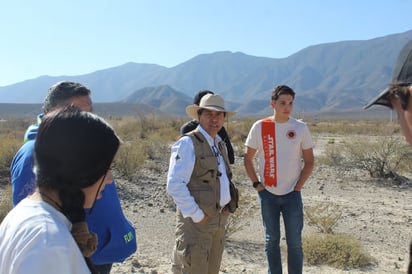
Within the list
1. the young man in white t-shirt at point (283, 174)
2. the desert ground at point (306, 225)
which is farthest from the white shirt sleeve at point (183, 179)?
the desert ground at point (306, 225)

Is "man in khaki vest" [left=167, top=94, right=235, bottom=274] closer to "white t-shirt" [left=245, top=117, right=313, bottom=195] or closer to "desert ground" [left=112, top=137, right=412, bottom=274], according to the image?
"white t-shirt" [left=245, top=117, right=313, bottom=195]

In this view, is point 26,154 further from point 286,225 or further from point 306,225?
point 306,225

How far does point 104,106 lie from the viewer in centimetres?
10400

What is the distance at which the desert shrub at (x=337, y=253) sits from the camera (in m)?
5.19

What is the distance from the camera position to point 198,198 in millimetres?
3184

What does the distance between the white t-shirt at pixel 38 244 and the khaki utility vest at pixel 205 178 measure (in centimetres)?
199

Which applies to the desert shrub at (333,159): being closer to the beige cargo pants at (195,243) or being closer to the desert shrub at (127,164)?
the desert shrub at (127,164)

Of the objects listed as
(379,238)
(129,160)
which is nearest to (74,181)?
(379,238)

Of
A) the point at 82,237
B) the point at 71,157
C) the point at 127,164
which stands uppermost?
the point at 71,157

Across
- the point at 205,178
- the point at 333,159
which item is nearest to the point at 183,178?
the point at 205,178

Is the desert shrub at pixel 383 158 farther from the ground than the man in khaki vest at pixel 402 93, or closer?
closer

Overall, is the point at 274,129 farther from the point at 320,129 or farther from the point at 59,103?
the point at 320,129

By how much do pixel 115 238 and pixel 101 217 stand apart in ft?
0.50

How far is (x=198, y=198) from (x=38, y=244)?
6.93 feet
